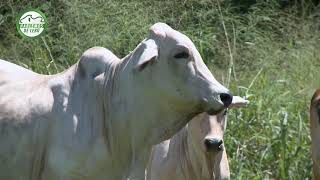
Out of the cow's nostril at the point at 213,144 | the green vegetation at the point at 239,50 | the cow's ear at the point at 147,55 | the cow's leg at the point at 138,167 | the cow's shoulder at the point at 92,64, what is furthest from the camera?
the green vegetation at the point at 239,50

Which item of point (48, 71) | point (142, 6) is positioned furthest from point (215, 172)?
point (142, 6)

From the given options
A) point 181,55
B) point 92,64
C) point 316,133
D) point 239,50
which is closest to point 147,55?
point 181,55

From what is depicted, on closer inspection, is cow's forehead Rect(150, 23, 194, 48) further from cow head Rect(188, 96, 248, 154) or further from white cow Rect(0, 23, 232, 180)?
cow head Rect(188, 96, 248, 154)

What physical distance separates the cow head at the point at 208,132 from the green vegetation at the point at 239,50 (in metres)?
1.39

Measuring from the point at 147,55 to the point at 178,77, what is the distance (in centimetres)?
19

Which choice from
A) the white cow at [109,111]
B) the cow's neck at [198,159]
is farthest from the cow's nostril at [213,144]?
the white cow at [109,111]

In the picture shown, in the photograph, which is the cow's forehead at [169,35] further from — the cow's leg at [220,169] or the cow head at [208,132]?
the cow's leg at [220,169]

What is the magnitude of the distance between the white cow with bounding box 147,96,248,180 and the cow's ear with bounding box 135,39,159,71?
5.42 feet

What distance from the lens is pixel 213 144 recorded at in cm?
666

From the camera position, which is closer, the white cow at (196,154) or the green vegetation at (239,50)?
the white cow at (196,154)

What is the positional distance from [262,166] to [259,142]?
0.22 metres

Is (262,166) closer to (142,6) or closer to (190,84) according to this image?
(142,6)

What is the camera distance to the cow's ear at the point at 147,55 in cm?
505

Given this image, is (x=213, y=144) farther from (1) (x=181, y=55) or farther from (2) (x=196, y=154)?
(1) (x=181, y=55)
